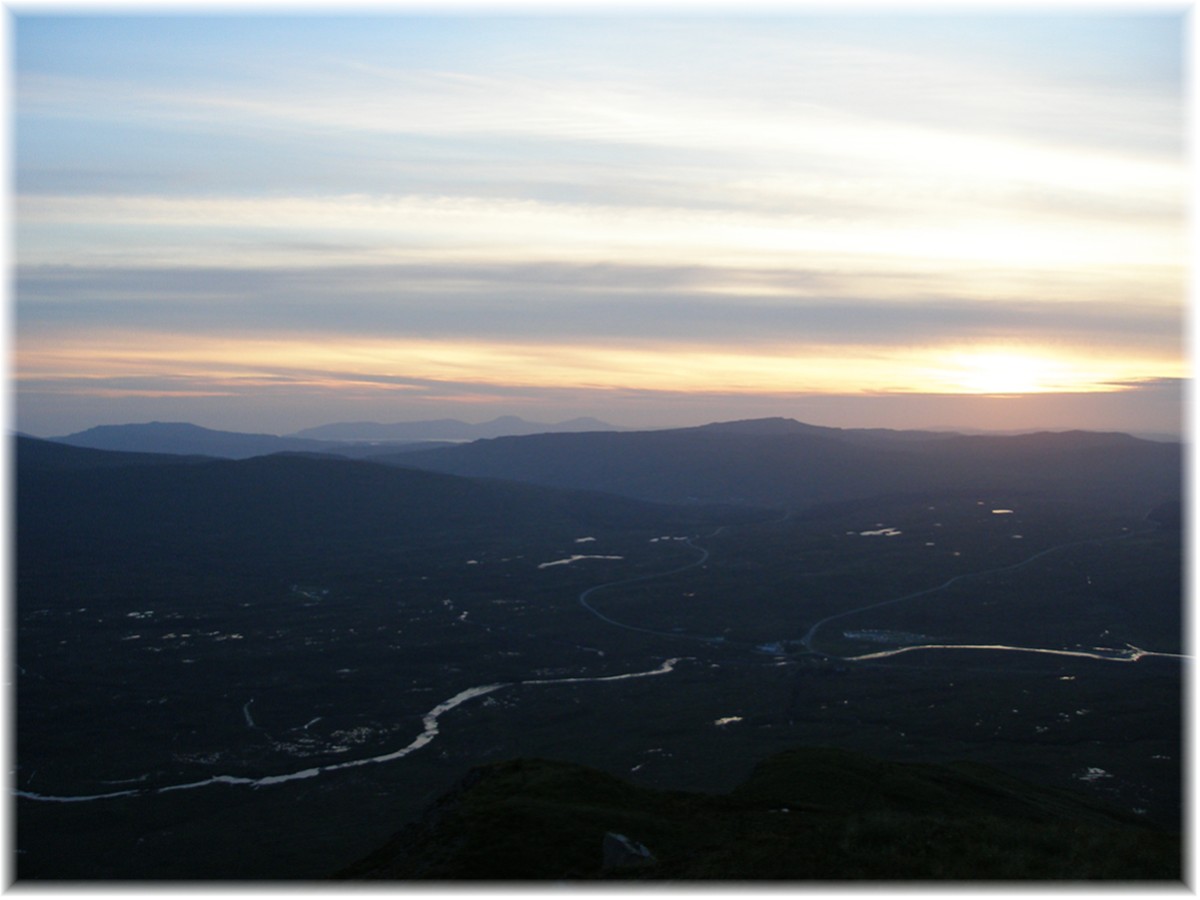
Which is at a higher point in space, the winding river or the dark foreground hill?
the dark foreground hill

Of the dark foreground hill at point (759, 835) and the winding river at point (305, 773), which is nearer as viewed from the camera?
the dark foreground hill at point (759, 835)

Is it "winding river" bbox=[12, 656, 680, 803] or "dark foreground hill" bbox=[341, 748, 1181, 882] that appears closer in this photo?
"dark foreground hill" bbox=[341, 748, 1181, 882]

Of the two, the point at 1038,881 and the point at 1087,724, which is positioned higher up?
the point at 1038,881

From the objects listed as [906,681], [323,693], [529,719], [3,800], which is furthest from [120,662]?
[3,800]

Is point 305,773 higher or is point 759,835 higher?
point 759,835

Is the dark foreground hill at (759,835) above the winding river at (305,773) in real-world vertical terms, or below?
above

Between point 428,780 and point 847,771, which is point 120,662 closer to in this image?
point 428,780

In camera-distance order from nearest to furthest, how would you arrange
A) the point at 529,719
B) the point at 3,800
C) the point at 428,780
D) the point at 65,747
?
1. the point at 3,800
2. the point at 428,780
3. the point at 65,747
4. the point at 529,719

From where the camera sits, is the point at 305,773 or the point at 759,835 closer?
the point at 759,835
